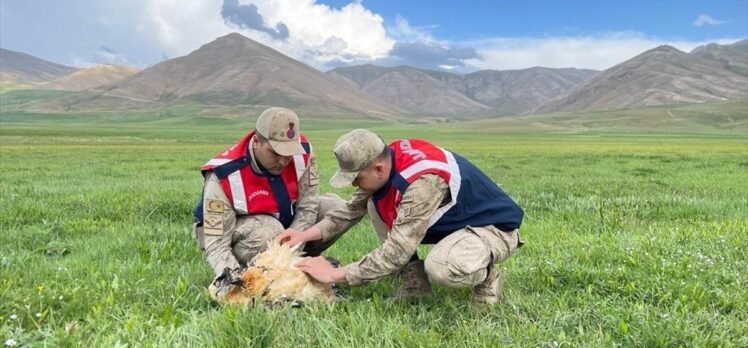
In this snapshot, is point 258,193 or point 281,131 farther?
point 258,193

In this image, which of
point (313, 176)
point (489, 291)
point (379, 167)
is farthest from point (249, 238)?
point (489, 291)

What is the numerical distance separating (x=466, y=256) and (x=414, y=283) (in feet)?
2.27

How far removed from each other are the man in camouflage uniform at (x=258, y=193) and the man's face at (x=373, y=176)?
1.14 m

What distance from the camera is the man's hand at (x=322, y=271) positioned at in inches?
168

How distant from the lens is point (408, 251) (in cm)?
411

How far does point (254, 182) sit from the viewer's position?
219 inches

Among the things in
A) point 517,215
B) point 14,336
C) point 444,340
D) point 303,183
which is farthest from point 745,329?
point 14,336

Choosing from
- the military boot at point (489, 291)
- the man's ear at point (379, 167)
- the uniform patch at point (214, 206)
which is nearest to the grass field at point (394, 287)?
the military boot at point (489, 291)

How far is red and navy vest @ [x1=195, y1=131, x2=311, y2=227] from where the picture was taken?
537 cm

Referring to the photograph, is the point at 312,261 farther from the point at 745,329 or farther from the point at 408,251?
the point at 745,329

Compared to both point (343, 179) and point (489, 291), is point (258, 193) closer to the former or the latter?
point (343, 179)

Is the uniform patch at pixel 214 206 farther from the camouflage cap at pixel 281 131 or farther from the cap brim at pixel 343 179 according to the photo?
the cap brim at pixel 343 179

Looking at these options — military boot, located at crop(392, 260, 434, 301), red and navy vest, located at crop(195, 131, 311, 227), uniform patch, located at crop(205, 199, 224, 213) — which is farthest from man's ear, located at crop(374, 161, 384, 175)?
uniform patch, located at crop(205, 199, 224, 213)

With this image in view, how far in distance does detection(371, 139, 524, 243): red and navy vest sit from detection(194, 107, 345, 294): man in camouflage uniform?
1.25m
